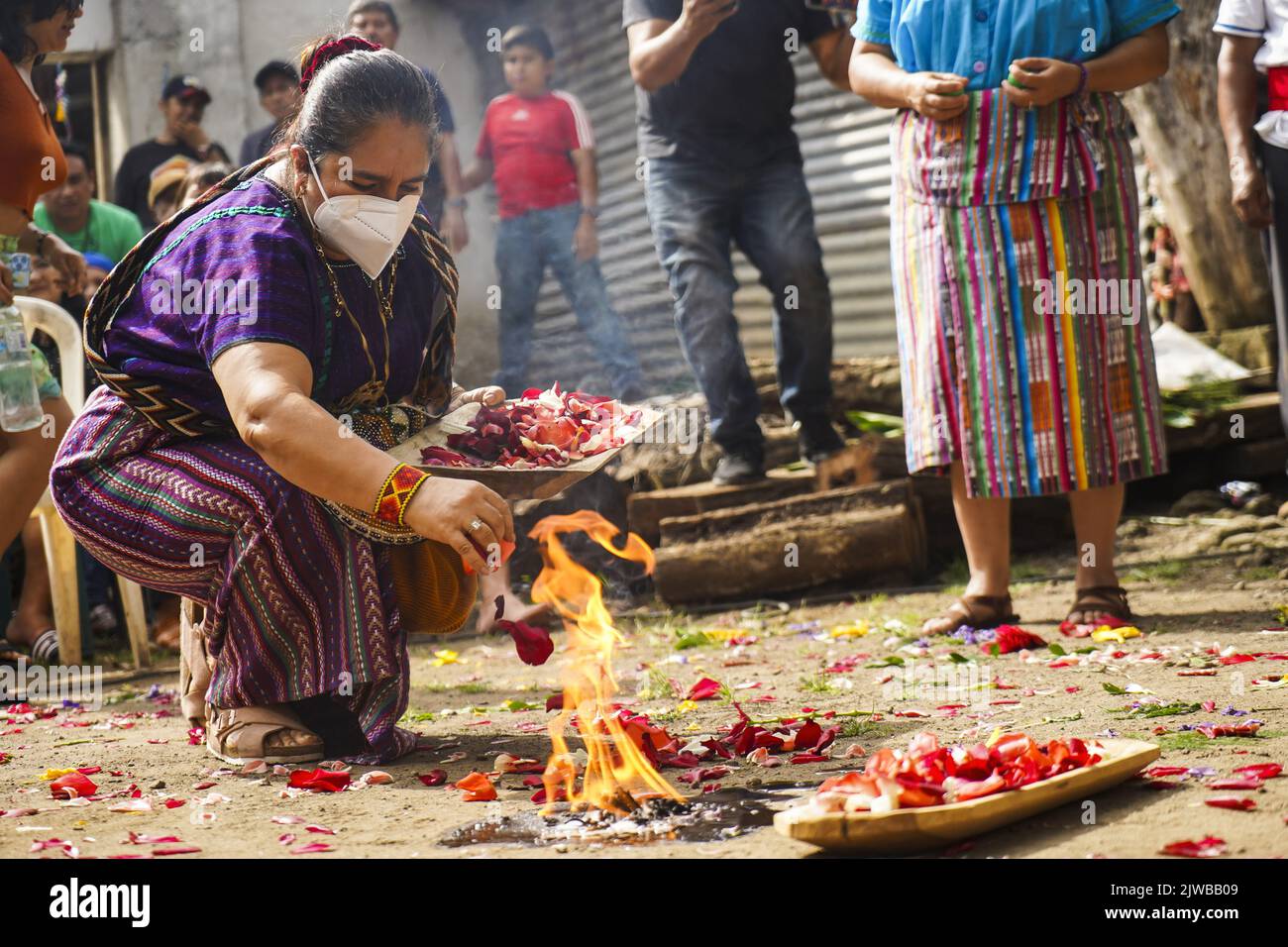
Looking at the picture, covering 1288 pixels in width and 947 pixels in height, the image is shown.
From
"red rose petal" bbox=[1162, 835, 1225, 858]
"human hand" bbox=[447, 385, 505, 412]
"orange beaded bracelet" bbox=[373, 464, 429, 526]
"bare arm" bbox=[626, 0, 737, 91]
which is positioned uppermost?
"bare arm" bbox=[626, 0, 737, 91]

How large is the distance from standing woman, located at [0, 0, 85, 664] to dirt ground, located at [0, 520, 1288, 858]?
2.53 feet

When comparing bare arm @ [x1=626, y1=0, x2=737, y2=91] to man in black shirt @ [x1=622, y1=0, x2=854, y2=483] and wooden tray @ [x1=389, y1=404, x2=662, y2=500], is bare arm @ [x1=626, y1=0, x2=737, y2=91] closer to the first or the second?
man in black shirt @ [x1=622, y1=0, x2=854, y2=483]

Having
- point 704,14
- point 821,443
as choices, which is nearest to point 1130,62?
point 704,14

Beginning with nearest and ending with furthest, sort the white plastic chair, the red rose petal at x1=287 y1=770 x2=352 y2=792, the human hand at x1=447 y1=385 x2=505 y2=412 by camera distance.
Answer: the red rose petal at x1=287 y1=770 x2=352 y2=792 < the human hand at x1=447 y1=385 x2=505 y2=412 < the white plastic chair

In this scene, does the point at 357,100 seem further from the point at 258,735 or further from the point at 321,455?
the point at 258,735

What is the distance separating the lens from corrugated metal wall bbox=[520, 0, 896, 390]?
866 cm

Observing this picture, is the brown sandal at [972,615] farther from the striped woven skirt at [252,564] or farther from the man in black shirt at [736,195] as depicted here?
the striped woven skirt at [252,564]

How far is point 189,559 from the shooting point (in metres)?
3.39

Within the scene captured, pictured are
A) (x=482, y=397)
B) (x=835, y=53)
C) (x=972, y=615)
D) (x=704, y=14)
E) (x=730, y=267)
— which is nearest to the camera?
(x=482, y=397)

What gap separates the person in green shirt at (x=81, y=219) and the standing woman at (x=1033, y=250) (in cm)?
370

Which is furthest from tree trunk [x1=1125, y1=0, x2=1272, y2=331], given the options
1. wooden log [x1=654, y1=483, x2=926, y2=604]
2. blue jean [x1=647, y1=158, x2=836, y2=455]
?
wooden log [x1=654, y1=483, x2=926, y2=604]

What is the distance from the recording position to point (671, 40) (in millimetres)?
5418

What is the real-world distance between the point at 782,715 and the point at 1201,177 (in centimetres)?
432

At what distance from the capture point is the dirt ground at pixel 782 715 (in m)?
2.46
